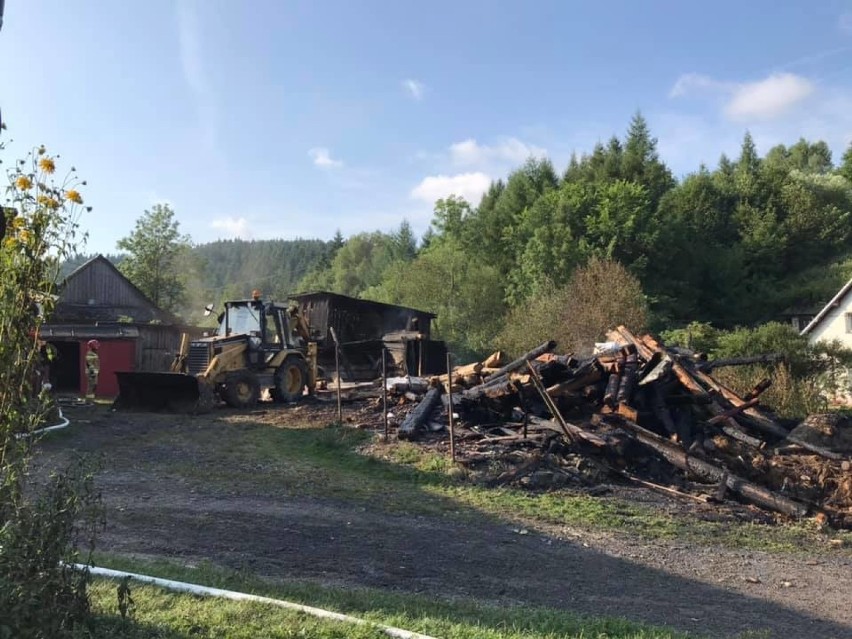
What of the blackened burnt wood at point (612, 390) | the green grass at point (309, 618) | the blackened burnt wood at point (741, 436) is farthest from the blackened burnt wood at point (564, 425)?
the green grass at point (309, 618)

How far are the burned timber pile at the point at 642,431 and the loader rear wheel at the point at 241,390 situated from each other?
4799 millimetres

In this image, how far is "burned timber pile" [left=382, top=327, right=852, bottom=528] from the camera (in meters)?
11.4

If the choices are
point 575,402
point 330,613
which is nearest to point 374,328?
point 575,402

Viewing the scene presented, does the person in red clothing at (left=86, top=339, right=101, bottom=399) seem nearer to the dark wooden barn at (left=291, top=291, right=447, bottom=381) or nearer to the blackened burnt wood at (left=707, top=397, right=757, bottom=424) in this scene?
the dark wooden barn at (left=291, top=291, right=447, bottom=381)

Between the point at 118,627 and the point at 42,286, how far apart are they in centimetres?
195

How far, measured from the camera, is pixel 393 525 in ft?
27.3

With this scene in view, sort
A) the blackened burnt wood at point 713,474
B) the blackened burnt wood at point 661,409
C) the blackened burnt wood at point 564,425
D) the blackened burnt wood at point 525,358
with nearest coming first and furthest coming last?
the blackened burnt wood at point 713,474 < the blackened burnt wood at point 564,425 < the blackened burnt wood at point 661,409 < the blackened burnt wood at point 525,358

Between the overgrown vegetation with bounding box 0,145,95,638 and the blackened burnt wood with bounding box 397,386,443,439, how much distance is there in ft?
31.6

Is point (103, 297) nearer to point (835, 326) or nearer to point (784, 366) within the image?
point (784, 366)

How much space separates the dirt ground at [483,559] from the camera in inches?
243

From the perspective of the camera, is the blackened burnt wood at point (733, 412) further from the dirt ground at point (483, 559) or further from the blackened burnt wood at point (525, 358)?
the dirt ground at point (483, 559)

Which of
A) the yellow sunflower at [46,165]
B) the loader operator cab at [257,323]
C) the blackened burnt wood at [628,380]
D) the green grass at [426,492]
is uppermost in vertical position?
the yellow sunflower at [46,165]

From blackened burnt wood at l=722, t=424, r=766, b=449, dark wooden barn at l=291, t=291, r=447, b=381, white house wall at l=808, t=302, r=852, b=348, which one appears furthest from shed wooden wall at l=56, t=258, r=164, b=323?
white house wall at l=808, t=302, r=852, b=348

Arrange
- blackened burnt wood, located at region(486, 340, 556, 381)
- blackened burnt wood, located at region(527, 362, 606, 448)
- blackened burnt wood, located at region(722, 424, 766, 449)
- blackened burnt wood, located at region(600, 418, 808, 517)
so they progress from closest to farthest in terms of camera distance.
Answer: blackened burnt wood, located at region(600, 418, 808, 517) < blackened burnt wood, located at region(527, 362, 606, 448) < blackened burnt wood, located at region(722, 424, 766, 449) < blackened burnt wood, located at region(486, 340, 556, 381)
